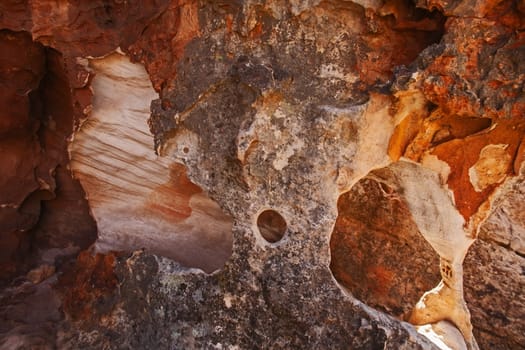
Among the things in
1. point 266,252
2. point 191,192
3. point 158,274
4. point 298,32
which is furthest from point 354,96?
point 158,274

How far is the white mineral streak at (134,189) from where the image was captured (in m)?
2.75

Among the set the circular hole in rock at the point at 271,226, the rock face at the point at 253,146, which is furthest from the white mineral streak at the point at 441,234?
the circular hole in rock at the point at 271,226

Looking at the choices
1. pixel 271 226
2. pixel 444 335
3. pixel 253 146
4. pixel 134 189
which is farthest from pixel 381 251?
pixel 134 189

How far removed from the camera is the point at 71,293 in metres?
3.05

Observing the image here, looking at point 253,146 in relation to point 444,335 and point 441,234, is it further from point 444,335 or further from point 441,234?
point 444,335

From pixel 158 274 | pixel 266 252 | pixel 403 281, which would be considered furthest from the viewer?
pixel 403 281

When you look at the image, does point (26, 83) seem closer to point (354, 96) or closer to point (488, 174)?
point (354, 96)

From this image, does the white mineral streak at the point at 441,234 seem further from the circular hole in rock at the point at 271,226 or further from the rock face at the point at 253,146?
the circular hole in rock at the point at 271,226

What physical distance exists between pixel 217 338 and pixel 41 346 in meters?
1.09

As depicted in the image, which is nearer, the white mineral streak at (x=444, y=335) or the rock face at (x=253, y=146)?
the rock face at (x=253, y=146)

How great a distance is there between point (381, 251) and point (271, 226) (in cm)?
150

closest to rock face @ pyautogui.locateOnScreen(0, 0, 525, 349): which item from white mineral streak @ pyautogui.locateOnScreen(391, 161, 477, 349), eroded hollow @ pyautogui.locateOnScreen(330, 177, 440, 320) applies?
white mineral streak @ pyautogui.locateOnScreen(391, 161, 477, 349)

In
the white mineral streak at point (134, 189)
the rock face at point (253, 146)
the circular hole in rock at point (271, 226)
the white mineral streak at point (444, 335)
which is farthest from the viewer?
the white mineral streak at point (134, 189)

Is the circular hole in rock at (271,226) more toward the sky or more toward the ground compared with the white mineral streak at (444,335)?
more toward the sky
